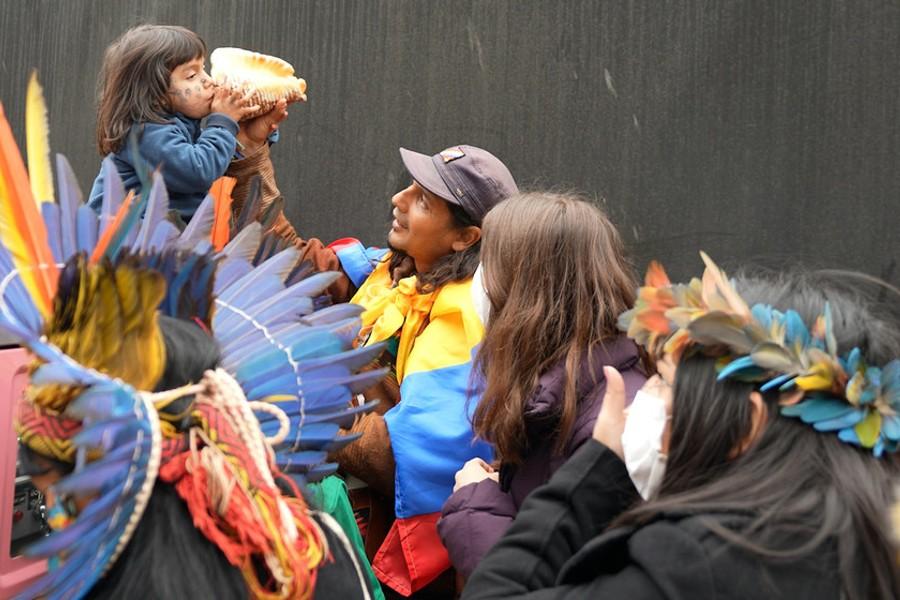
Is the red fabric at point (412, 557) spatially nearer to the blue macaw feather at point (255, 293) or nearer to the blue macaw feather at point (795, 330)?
the blue macaw feather at point (255, 293)

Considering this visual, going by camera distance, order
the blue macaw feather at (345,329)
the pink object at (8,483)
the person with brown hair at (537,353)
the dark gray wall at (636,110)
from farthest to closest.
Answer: the dark gray wall at (636,110) → the person with brown hair at (537,353) → the pink object at (8,483) → the blue macaw feather at (345,329)

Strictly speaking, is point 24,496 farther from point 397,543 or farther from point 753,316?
point 753,316

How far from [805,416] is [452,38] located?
3776mm

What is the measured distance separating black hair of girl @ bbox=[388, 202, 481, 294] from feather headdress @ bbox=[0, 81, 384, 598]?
54.7 inches

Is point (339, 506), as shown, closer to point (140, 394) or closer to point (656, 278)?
point (656, 278)

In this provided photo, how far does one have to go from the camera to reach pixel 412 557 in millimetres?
2939

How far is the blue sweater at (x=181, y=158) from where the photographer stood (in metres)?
3.45

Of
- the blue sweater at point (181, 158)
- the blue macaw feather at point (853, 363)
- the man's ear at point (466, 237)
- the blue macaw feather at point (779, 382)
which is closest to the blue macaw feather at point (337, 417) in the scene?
A: the blue macaw feather at point (779, 382)

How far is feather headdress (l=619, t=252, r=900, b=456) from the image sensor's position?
161 cm

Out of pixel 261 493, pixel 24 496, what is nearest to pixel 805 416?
pixel 261 493

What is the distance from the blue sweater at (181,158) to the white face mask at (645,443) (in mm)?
2063

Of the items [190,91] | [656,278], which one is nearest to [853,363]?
[656,278]

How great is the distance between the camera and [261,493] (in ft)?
4.97

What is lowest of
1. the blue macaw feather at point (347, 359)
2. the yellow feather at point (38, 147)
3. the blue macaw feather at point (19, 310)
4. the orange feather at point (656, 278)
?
the blue macaw feather at point (347, 359)
